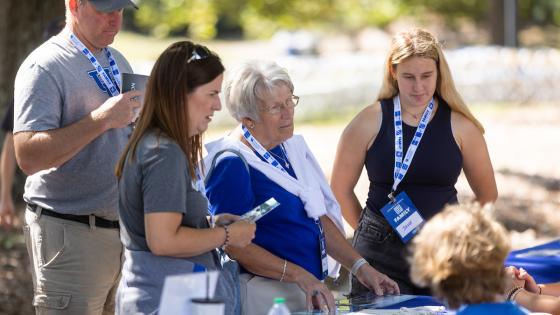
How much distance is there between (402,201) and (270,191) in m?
0.79

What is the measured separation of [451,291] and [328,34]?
106ft

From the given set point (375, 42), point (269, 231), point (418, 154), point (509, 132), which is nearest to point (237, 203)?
point (269, 231)

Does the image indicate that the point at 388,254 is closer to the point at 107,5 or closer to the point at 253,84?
the point at 253,84

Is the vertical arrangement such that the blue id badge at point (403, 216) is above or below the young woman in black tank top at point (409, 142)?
below

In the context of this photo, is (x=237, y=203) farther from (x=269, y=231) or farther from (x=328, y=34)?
(x=328, y=34)

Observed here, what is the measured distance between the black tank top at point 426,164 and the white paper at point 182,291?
1.68m

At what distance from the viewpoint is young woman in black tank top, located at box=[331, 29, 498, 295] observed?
15.4ft

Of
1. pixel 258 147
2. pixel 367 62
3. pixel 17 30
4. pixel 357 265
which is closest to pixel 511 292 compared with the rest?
pixel 357 265

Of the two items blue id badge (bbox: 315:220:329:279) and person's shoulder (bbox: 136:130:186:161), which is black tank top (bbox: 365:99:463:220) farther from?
person's shoulder (bbox: 136:130:186:161)

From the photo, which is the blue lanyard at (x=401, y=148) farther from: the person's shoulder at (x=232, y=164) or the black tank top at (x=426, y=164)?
the person's shoulder at (x=232, y=164)

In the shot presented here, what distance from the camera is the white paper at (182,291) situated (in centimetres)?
315

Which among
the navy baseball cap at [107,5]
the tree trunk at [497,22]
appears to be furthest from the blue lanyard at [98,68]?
the tree trunk at [497,22]

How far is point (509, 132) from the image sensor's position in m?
16.9

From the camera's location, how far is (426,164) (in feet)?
15.4
